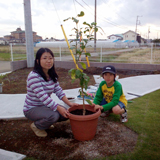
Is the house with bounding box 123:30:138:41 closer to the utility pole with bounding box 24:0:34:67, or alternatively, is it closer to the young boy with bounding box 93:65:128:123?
the utility pole with bounding box 24:0:34:67

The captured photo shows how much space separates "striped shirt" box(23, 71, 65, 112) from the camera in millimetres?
2199

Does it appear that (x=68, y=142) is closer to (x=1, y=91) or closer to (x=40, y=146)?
(x=40, y=146)

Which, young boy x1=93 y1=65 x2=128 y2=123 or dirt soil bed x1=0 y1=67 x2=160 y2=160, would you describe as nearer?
dirt soil bed x1=0 y1=67 x2=160 y2=160

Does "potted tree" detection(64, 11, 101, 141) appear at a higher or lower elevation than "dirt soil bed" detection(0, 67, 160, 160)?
higher

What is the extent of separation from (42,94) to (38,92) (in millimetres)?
56

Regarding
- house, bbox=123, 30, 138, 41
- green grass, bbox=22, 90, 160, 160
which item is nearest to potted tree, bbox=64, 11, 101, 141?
green grass, bbox=22, 90, 160, 160

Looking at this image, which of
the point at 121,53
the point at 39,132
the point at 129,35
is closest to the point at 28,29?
Answer: the point at 121,53

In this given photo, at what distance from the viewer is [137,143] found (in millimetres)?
2268

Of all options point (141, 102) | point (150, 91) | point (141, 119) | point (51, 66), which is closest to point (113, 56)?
point (150, 91)

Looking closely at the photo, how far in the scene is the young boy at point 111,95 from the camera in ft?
8.63

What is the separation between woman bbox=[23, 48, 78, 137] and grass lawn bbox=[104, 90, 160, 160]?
2.92 ft

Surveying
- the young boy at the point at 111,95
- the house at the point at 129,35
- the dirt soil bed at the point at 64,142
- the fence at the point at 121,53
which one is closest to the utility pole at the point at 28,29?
the fence at the point at 121,53

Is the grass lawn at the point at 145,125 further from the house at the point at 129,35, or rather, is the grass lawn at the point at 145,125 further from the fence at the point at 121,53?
the house at the point at 129,35

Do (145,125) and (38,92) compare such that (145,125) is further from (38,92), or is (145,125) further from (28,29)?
(28,29)
